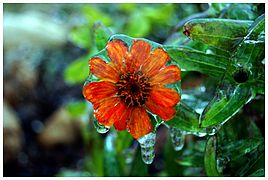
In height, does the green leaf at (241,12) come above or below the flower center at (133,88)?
above

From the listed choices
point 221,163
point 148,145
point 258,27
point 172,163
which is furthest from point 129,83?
point 172,163

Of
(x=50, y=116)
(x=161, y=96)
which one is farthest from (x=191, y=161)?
(x=50, y=116)

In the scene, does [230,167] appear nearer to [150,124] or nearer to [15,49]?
[150,124]

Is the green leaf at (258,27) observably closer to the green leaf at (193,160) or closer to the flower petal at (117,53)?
the flower petal at (117,53)

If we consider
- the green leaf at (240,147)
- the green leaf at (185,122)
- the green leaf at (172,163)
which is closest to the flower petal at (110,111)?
the green leaf at (185,122)

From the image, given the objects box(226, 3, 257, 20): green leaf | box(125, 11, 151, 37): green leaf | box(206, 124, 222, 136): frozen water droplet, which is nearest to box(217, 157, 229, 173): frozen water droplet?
box(206, 124, 222, 136): frozen water droplet

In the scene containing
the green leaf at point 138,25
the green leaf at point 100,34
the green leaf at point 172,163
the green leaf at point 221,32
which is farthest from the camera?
the green leaf at point 138,25

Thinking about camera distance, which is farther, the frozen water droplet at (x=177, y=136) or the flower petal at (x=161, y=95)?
the frozen water droplet at (x=177, y=136)

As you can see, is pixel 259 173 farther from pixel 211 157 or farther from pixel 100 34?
pixel 100 34
